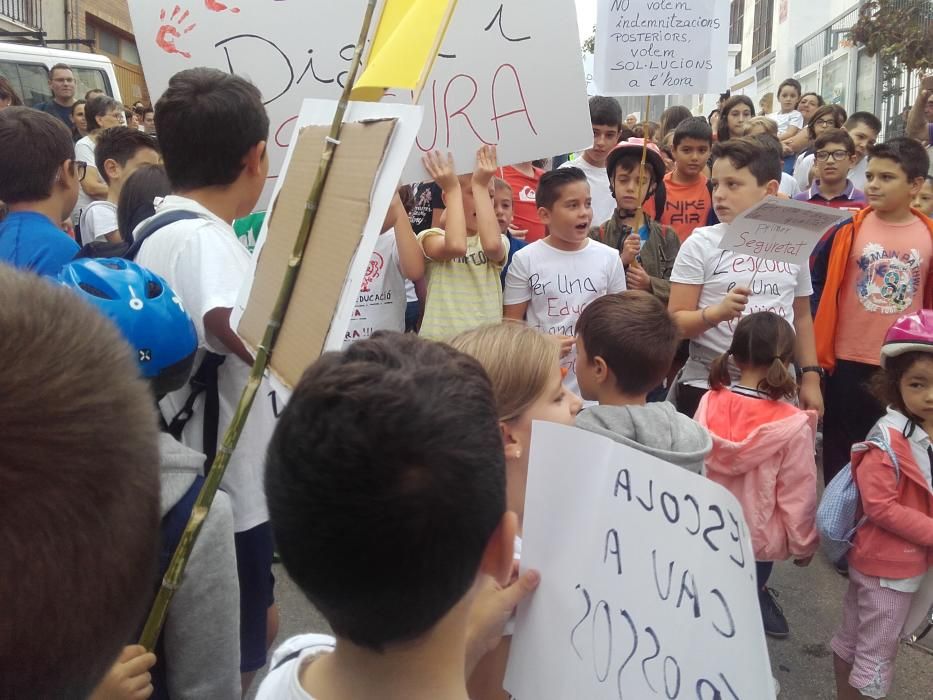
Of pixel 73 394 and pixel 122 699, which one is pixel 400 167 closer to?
pixel 73 394

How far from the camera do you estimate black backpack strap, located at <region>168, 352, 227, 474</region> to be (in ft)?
6.40

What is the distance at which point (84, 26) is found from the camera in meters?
21.5

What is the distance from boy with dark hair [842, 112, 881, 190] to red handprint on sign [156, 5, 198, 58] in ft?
17.4

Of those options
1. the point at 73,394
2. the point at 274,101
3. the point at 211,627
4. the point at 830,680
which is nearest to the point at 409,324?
the point at 274,101

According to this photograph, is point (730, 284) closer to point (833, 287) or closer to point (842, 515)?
point (833, 287)

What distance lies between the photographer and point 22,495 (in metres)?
0.56

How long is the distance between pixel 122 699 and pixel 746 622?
0.84 m

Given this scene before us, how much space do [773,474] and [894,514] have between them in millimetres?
499

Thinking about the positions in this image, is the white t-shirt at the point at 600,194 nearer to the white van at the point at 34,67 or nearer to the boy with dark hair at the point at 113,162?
the boy with dark hair at the point at 113,162

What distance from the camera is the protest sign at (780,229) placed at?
124 inches

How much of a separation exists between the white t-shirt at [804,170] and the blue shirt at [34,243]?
5.99 meters

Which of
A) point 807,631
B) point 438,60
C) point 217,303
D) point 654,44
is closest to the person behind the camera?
point 217,303

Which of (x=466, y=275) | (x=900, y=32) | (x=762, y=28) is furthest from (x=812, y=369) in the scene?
(x=762, y=28)

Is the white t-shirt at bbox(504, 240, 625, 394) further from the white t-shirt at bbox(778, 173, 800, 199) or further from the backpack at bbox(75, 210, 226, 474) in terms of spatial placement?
the white t-shirt at bbox(778, 173, 800, 199)
